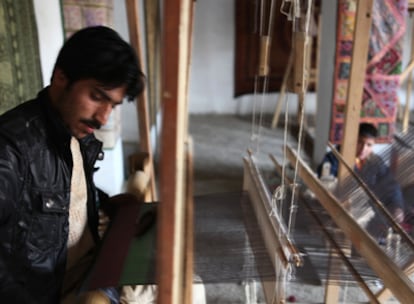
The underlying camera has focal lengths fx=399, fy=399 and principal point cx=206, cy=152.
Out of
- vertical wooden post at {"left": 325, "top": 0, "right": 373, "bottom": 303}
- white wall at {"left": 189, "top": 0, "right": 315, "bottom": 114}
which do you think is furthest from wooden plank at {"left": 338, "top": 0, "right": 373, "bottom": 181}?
white wall at {"left": 189, "top": 0, "right": 315, "bottom": 114}

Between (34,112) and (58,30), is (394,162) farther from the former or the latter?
(58,30)

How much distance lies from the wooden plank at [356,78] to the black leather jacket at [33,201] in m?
1.17

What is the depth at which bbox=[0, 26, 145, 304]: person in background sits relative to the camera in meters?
0.82

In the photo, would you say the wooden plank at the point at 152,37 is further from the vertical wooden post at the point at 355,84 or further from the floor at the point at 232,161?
the vertical wooden post at the point at 355,84

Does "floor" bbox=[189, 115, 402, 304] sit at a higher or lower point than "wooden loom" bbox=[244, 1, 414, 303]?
lower

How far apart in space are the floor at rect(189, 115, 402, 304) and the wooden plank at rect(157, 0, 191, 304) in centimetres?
121

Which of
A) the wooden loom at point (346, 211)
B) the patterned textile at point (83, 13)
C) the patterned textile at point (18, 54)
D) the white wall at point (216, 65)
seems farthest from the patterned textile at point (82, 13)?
the white wall at point (216, 65)

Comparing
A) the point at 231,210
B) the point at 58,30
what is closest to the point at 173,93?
the point at 231,210

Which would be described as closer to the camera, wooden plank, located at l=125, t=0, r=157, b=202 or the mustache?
the mustache

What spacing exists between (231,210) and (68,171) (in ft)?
2.38

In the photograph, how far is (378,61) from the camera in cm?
325

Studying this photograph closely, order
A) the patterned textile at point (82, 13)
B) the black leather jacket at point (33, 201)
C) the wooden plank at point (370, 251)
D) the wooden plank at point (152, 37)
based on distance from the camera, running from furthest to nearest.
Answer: the wooden plank at point (152, 37), the patterned textile at point (82, 13), the wooden plank at point (370, 251), the black leather jacket at point (33, 201)

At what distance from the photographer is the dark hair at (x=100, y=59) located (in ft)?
2.71

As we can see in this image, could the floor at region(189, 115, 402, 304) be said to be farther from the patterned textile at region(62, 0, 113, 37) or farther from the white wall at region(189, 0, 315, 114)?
the patterned textile at region(62, 0, 113, 37)
